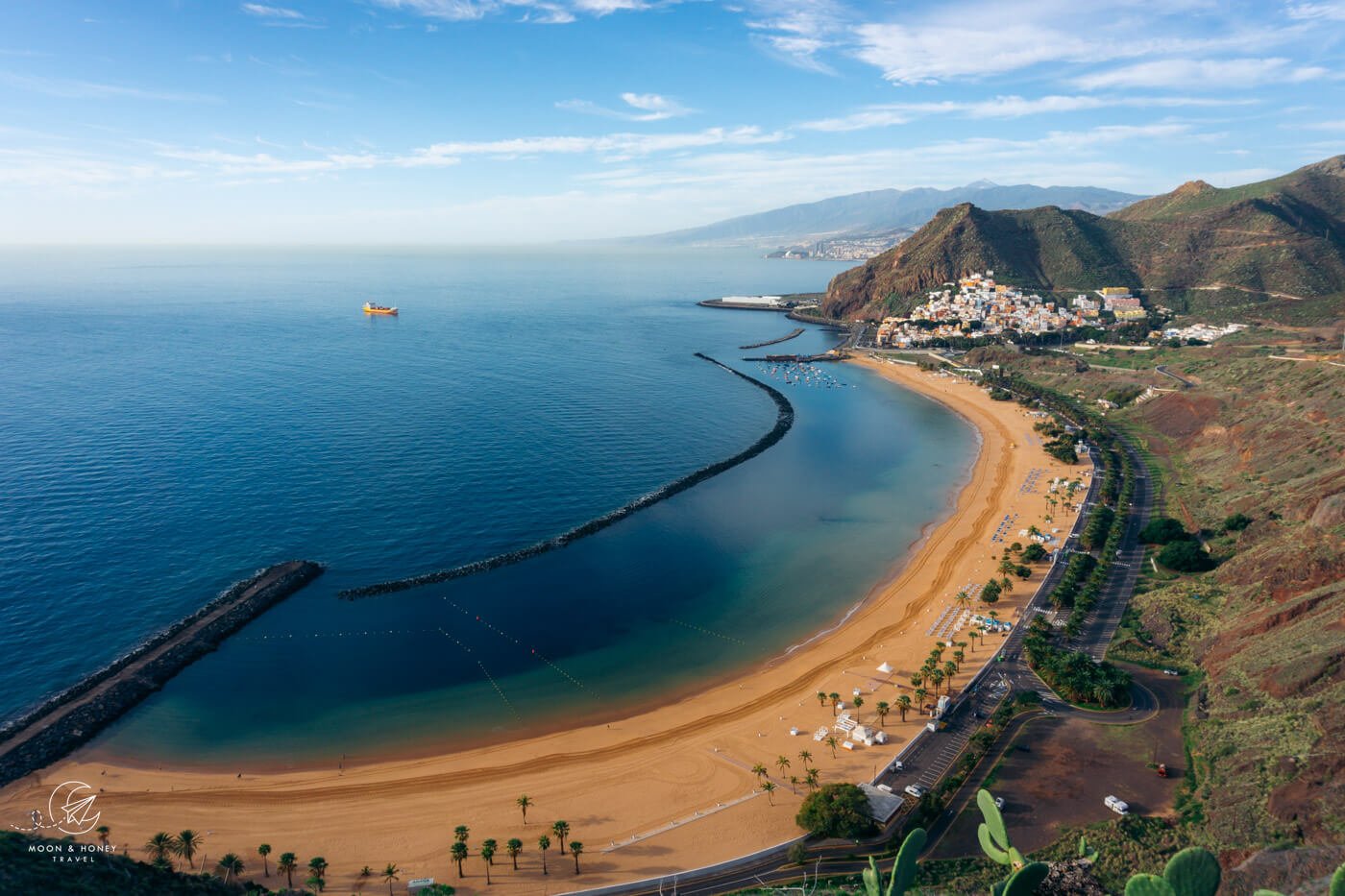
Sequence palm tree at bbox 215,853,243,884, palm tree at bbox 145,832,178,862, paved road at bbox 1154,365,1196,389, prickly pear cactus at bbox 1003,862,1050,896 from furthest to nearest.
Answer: paved road at bbox 1154,365,1196,389 → palm tree at bbox 145,832,178,862 → palm tree at bbox 215,853,243,884 → prickly pear cactus at bbox 1003,862,1050,896

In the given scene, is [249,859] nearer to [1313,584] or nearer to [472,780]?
[472,780]

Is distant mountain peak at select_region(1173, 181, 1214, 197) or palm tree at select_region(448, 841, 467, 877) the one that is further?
distant mountain peak at select_region(1173, 181, 1214, 197)

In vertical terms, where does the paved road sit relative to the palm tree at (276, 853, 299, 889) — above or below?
above

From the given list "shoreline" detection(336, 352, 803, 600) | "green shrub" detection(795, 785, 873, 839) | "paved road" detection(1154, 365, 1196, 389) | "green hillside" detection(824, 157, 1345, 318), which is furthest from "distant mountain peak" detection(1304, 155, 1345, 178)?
"green shrub" detection(795, 785, 873, 839)

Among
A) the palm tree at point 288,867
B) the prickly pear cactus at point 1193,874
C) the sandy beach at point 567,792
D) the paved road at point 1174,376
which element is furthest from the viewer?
the paved road at point 1174,376

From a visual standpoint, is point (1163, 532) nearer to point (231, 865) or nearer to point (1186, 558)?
point (1186, 558)

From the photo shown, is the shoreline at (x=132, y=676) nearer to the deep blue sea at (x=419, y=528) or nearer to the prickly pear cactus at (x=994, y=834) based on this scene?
the deep blue sea at (x=419, y=528)

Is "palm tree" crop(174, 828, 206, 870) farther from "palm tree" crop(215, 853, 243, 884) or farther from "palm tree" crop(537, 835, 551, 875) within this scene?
"palm tree" crop(537, 835, 551, 875)

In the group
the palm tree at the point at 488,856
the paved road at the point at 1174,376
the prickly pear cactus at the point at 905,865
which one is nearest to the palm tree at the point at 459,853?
the palm tree at the point at 488,856
